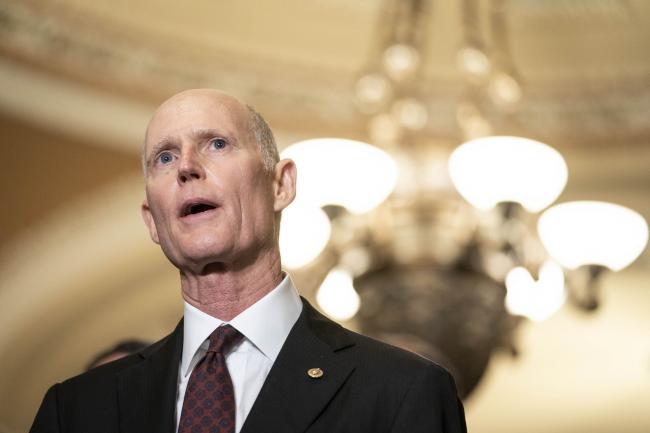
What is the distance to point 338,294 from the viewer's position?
588 centimetres

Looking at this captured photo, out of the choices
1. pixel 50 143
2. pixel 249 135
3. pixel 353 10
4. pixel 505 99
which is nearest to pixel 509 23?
pixel 353 10

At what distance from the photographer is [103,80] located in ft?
24.2

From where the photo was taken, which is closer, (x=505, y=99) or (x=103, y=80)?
(x=505, y=99)

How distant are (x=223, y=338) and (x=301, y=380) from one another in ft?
0.48

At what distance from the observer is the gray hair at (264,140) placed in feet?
6.67

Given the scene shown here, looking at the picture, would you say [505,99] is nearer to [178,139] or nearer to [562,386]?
[562,386]

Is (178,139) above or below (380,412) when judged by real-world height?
above

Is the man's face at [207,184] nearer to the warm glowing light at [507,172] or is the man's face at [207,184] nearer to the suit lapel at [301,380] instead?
the suit lapel at [301,380]

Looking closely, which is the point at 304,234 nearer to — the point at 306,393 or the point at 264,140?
the point at 264,140

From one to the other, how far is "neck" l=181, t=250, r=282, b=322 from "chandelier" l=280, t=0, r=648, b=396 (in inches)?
128

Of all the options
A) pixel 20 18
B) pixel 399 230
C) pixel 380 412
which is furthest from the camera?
pixel 20 18

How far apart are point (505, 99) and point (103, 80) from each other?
2659mm

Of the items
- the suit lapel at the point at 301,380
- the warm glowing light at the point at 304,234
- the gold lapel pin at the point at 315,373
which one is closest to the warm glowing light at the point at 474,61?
the warm glowing light at the point at 304,234

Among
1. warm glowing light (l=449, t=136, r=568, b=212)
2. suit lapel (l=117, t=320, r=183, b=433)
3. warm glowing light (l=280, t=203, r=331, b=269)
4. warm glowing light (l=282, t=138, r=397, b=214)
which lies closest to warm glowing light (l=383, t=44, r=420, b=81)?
warm glowing light (l=282, t=138, r=397, b=214)
